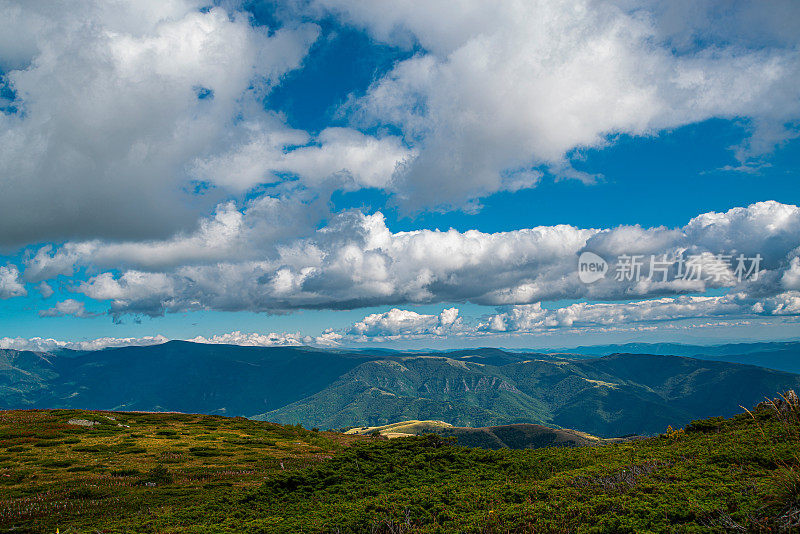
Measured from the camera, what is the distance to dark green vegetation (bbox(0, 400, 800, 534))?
13.2 meters

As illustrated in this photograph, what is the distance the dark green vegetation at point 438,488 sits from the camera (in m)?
13.2

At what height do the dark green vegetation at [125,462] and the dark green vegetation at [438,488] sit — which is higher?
the dark green vegetation at [438,488]

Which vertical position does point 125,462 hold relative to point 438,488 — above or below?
below

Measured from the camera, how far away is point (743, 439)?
20844 mm

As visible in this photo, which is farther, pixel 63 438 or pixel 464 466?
pixel 63 438

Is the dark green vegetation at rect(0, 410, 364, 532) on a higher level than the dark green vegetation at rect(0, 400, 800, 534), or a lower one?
lower

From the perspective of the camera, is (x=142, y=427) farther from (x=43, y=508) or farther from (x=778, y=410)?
(x=778, y=410)

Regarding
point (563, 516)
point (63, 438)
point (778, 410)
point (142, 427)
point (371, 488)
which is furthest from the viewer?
point (142, 427)

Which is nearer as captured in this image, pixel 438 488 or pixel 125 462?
pixel 438 488

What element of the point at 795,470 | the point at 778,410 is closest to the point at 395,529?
the point at 795,470

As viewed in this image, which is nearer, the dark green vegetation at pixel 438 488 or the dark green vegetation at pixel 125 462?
the dark green vegetation at pixel 438 488

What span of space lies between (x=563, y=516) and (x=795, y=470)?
24.8 feet

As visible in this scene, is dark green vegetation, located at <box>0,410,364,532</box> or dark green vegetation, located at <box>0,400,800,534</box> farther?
dark green vegetation, located at <box>0,410,364,532</box>

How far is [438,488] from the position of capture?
19.3 metres
